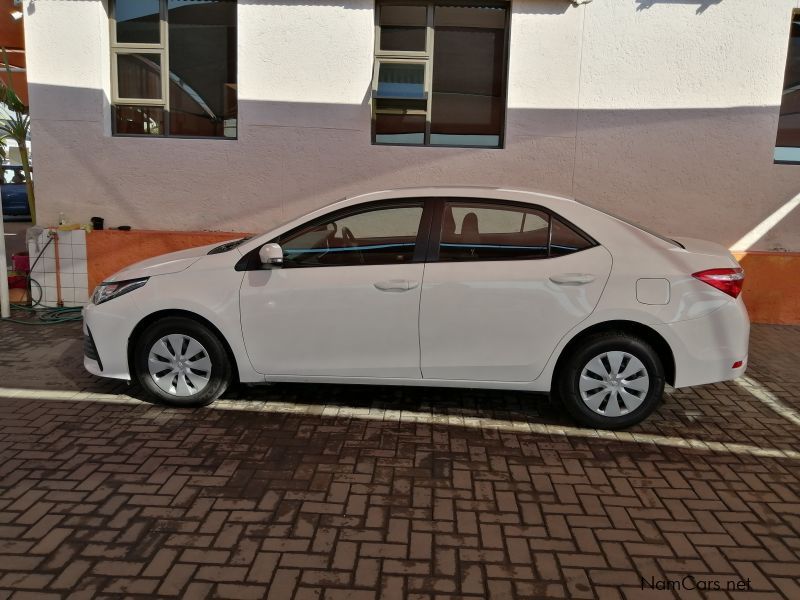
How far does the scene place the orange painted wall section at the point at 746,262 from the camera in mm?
7684

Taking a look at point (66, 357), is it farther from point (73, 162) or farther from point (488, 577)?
point (488, 577)

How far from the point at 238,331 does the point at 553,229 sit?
228cm

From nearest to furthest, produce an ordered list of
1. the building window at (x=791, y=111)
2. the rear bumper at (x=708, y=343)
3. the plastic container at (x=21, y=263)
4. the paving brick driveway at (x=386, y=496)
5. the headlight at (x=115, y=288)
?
the paving brick driveway at (x=386, y=496), the rear bumper at (x=708, y=343), the headlight at (x=115, y=288), the building window at (x=791, y=111), the plastic container at (x=21, y=263)

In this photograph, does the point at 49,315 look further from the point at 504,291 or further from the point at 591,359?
the point at 591,359

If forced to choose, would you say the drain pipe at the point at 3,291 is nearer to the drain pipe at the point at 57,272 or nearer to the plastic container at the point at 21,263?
the drain pipe at the point at 57,272


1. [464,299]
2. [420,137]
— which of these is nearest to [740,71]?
[420,137]

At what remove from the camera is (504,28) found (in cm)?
790

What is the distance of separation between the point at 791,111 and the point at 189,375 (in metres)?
7.39

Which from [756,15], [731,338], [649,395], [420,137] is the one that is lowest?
[649,395]

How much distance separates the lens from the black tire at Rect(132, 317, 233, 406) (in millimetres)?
4781

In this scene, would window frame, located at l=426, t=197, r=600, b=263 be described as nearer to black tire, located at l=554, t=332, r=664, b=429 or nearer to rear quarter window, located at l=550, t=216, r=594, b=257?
rear quarter window, located at l=550, t=216, r=594, b=257

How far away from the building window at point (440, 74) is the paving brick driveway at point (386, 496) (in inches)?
151

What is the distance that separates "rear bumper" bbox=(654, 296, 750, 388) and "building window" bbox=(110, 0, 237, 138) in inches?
230

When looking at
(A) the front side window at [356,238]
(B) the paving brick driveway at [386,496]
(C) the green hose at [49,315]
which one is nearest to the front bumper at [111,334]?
(B) the paving brick driveway at [386,496]
